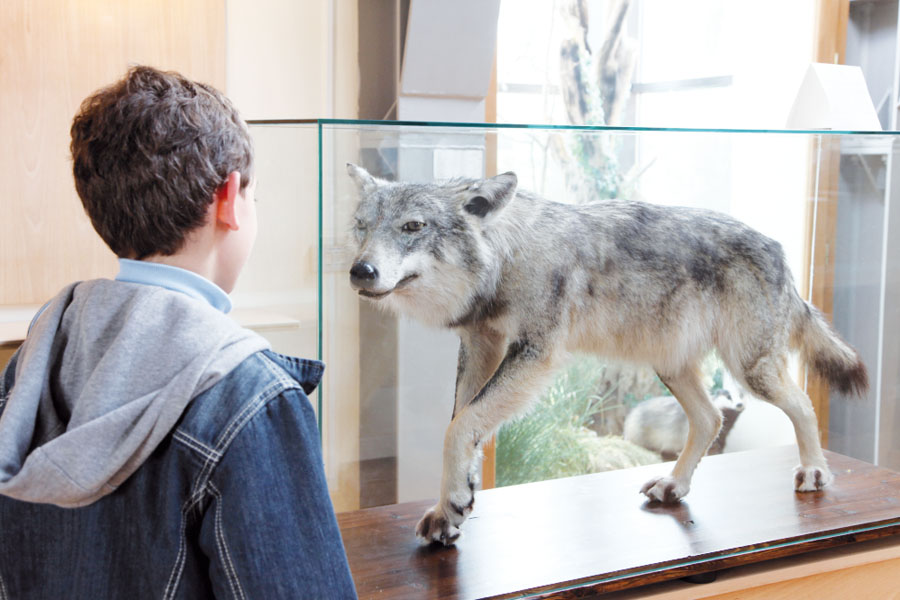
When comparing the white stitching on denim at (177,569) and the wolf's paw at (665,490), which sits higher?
the white stitching on denim at (177,569)

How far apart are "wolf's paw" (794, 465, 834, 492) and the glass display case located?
0.39 ft

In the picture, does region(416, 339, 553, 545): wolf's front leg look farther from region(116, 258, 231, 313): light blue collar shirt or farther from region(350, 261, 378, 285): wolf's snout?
region(116, 258, 231, 313): light blue collar shirt

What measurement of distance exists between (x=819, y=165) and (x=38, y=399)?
A: 1.48 metres

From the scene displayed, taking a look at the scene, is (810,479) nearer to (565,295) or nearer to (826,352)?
(826,352)

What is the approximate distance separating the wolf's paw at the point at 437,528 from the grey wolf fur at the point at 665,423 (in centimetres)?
61

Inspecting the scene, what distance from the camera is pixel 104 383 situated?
64 cm

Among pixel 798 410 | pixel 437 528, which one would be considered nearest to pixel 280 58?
pixel 437 528

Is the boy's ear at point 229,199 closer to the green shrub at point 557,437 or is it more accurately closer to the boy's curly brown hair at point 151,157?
the boy's curly brown hair at point 151,157

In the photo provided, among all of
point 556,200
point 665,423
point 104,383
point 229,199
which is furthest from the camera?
point 665,423

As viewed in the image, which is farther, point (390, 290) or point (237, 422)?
point (390, 290)

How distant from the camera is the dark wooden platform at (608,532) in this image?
125cm

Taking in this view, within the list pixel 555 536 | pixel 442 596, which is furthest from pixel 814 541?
pixel 442 596

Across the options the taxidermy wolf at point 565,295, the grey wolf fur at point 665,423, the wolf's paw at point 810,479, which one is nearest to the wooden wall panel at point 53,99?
the taxidermy wolf at point 565,295

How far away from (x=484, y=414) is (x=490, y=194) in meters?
0.34
